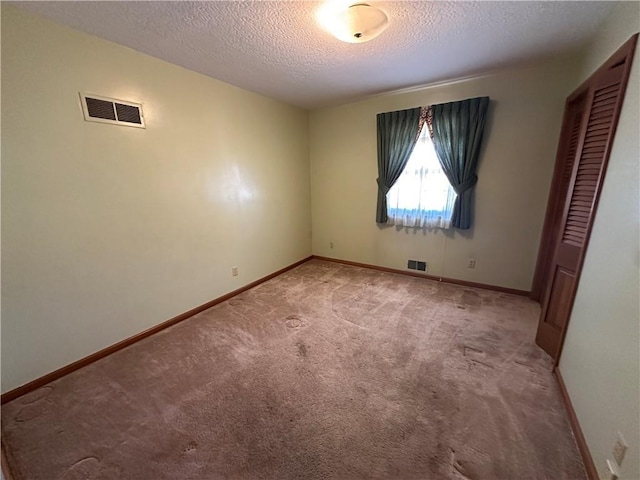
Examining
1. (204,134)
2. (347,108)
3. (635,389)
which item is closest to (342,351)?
(635,389)

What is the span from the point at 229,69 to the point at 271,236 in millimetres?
1996

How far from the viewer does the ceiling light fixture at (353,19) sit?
1.58 meters

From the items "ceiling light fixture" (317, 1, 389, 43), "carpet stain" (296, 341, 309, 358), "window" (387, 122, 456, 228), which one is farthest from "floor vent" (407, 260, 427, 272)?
"ceiling light fixture" (317, 1, 389, 43)

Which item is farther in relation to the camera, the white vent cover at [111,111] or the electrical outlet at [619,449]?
the white vent cover at [111,111]

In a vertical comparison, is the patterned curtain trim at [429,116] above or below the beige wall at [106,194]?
above

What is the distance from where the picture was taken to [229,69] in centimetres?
249

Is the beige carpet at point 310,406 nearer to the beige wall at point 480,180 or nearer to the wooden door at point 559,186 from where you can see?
the wooden door at point 559,186

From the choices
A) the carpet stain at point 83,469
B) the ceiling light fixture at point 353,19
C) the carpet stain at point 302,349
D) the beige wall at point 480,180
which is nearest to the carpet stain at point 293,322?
the carpet stain at point 302,349

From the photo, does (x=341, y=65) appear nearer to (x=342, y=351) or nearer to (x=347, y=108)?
(x=347, y=108)

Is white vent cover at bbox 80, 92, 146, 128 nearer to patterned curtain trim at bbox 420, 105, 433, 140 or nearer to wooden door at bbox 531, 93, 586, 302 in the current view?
patterned curtain trim at bbox 420, 105, 433, 140

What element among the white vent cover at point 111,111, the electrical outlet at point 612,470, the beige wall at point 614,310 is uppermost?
the white vent cover at point 111,111

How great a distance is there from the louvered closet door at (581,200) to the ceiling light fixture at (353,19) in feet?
4.54

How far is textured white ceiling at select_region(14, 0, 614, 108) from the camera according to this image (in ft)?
5.31

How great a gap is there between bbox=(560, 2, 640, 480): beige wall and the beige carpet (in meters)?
0.27
